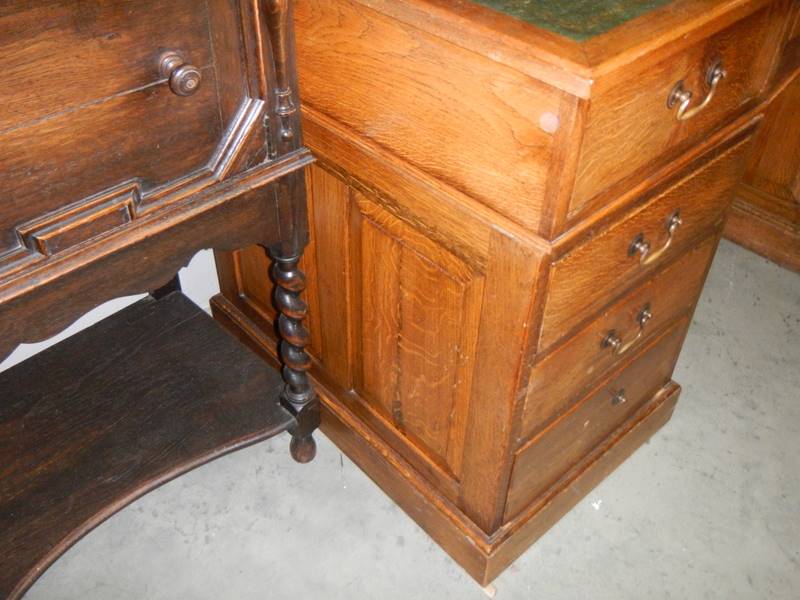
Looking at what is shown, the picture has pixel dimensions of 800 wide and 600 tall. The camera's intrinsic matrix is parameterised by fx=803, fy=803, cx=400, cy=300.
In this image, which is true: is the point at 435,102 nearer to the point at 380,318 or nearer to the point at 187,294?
the point at 380,318

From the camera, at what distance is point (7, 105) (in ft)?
2.65

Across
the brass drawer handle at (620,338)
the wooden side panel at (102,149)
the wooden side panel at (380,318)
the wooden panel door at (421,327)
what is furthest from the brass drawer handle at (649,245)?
the wooden side panel at (102,149)

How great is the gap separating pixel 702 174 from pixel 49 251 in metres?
0.90

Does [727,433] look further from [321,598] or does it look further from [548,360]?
[321,598]

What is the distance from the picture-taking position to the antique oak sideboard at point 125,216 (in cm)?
85

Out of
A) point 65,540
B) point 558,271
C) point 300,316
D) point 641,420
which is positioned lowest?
point 641,420

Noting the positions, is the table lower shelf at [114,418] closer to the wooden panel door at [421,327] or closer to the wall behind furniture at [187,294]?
the wall behind furniture at [187,294]

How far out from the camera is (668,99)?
0.97 metres

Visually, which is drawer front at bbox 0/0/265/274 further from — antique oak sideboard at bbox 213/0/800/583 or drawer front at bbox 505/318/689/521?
drawer front at bbox 505/318/689/521

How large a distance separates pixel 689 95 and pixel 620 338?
44 centimetres

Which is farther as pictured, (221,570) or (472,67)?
(221,570)

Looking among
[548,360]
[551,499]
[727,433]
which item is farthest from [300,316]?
[727,433]

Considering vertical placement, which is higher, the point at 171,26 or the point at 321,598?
the point at 171,26

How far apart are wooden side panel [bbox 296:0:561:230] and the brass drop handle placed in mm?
222
